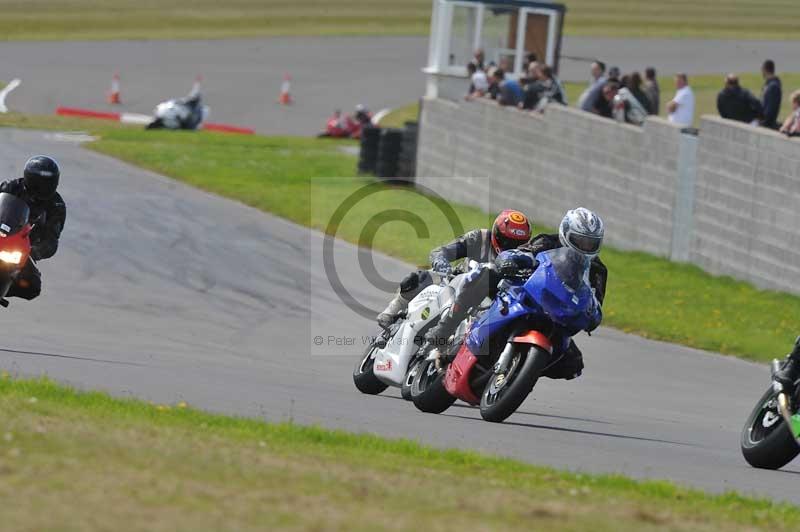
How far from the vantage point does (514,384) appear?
995 centimetres

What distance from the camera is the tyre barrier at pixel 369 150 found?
1158 inches

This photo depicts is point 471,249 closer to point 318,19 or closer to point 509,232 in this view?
point 509,232

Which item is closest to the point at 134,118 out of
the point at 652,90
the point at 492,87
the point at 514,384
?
the point at 492,87

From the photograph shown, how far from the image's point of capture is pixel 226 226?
22.9 metres

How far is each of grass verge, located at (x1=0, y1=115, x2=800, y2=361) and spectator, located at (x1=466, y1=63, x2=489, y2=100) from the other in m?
2.18

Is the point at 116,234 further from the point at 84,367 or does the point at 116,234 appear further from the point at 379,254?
the point at 84,367

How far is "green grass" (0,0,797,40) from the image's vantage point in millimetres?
57688

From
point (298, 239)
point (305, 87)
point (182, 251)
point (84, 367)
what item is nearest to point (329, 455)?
point (84, 367)

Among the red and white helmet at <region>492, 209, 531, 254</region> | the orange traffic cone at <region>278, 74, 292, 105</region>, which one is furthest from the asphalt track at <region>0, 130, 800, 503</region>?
the orange traffic cone at <region>278, 74, 292, 105</region>

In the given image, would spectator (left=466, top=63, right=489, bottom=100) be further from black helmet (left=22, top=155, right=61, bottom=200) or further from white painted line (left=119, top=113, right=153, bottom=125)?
black helmet (left=22, top=155, right=61, bottom=200)

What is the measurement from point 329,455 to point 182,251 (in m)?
13.1

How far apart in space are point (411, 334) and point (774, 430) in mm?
2989

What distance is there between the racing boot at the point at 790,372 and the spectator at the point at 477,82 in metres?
19.1

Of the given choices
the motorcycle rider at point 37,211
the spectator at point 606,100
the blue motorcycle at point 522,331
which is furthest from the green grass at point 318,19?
the blue motorcycle at point 522,331
